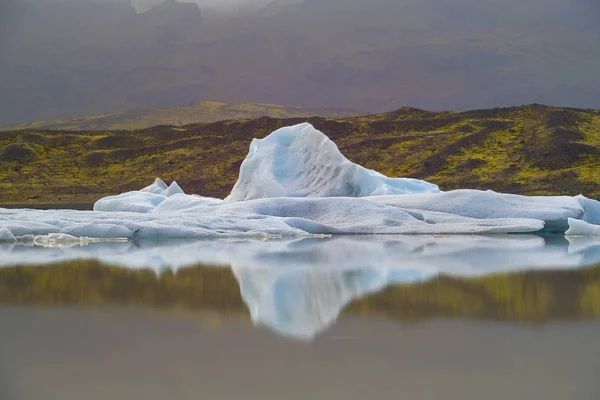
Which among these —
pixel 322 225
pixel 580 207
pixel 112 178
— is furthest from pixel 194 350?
pixel 112 178

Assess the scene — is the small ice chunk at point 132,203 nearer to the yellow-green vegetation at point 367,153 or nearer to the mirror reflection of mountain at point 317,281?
the mirror reflection of mountain at point 317,281

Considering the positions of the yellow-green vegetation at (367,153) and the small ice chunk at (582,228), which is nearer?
the small ice chunk at (582,228)

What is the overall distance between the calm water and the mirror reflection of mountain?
0.03 meters

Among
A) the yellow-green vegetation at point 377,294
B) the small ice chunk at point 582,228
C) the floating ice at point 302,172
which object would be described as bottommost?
the small ice chunk at point 582,228

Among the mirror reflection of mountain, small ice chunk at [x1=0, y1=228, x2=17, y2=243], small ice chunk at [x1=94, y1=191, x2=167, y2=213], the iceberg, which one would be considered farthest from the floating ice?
the mirror reflection of mountain

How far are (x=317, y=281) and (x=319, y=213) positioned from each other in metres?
11.3

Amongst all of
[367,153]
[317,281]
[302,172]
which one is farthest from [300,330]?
[367,153]

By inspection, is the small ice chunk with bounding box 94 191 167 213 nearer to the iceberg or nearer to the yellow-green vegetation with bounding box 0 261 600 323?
the iceberg

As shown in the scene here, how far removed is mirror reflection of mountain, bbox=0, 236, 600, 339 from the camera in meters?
6.29

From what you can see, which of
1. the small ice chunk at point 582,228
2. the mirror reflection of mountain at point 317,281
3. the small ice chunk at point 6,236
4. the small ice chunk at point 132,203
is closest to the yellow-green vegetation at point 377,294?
the mirror reflection of mountain at point 317,281

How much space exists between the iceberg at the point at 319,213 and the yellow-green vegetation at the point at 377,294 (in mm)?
7413

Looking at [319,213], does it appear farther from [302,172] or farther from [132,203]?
[132,203]

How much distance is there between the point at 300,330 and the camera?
17.4 feet

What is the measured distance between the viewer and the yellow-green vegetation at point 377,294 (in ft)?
20.5
